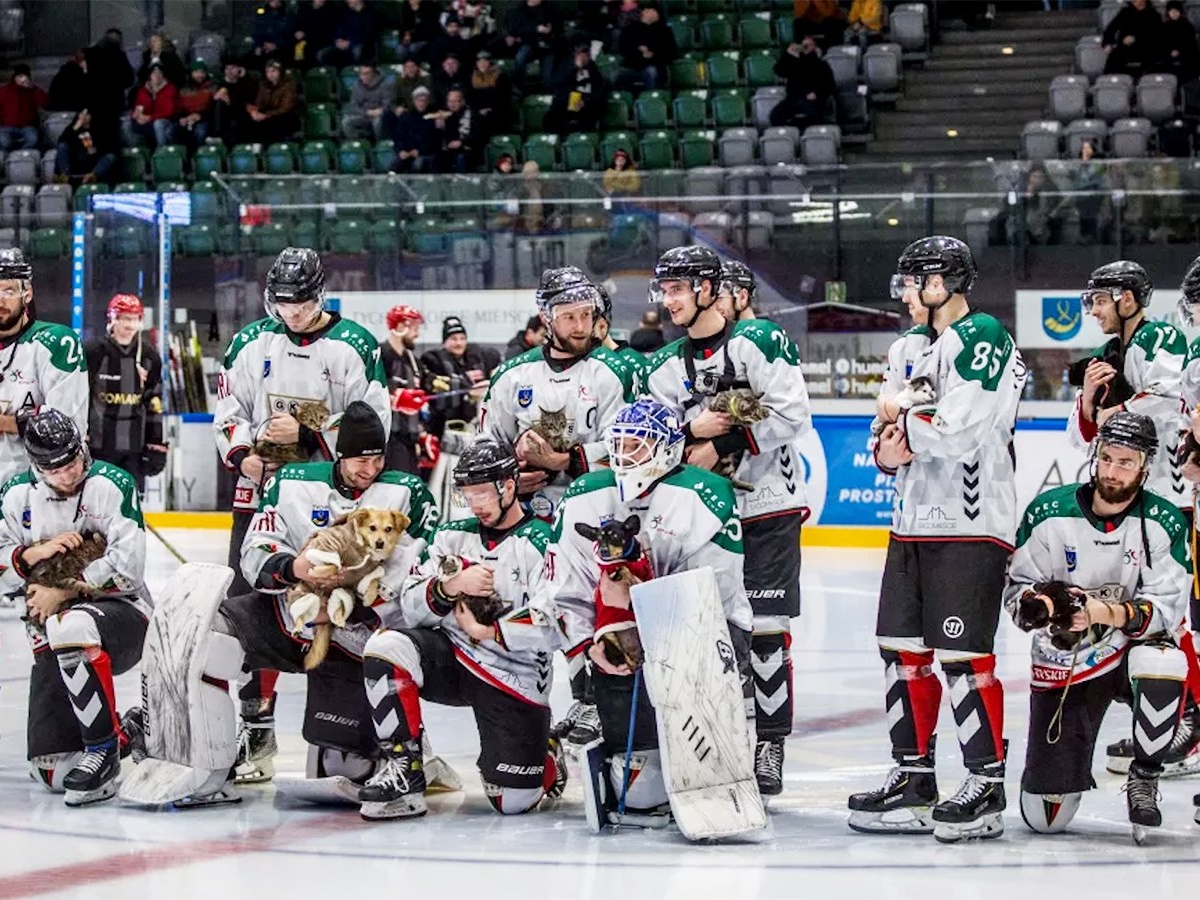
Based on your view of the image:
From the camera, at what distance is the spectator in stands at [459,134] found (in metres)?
15.1

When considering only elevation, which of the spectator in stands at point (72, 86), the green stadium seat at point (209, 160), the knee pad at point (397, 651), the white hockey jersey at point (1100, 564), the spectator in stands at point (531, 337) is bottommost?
the knee pad at point (397, 651)

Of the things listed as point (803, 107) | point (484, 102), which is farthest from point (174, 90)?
point (803, 107)

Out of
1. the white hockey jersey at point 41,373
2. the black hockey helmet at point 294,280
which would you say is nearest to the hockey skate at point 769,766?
the black hockey helmet at point 294,280

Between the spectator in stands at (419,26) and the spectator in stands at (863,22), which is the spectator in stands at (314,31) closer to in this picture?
the spectator in stands at (419,26)

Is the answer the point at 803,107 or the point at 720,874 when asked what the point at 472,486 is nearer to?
the point at 720,874

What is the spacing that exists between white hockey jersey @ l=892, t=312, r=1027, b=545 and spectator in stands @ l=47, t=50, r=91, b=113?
13.4 m

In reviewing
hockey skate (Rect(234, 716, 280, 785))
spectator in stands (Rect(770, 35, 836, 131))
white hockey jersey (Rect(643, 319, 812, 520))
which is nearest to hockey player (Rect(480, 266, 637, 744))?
white hockey jersey (Rect(643, 319, 812, 520))

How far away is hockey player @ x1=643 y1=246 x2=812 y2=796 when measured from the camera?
18.0 ft

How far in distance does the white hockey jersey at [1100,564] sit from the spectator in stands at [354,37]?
12858 millimetres

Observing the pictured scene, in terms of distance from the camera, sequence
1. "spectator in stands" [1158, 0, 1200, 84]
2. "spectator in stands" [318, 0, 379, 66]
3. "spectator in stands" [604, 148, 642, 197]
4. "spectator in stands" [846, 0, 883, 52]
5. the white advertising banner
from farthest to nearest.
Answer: "spectator in stands" [318, 0, 379, 66], "spectator in stands" [846, 0, 883, 52], "spectator in stands" [1158, 0, 1200, 84], "spectator in stands" [604, 148, 642, 197], the white advertising banner

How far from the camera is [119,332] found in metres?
10.1

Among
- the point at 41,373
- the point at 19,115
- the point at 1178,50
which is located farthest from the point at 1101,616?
the point at 19,115

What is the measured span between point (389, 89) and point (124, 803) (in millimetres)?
11674

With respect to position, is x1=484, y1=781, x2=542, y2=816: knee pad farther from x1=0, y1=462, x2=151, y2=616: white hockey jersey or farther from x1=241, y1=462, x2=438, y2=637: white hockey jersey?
x1=0, y1=462, x2=151, y2=616: white hockey jersey
